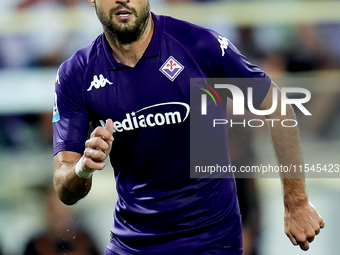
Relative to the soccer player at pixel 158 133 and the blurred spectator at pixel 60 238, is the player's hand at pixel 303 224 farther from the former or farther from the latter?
the blurred spectator at pixel 60 238

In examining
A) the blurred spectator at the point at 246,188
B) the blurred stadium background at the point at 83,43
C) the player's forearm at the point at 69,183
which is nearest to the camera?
the player's forearm at the point at 69,183

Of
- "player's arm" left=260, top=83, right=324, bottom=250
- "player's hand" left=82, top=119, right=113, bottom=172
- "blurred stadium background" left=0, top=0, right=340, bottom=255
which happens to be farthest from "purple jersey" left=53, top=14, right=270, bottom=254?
"blurred stadium background" left=0, top=0, right=340, bottom=255

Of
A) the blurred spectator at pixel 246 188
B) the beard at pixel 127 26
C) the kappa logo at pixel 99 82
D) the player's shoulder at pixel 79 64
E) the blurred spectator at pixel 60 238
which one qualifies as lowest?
the blurred spectator at pixel 60 238

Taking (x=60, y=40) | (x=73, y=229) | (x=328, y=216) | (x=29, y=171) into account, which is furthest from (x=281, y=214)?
(x=60, y=40)

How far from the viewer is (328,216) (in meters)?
4.85

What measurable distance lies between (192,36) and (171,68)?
18 cm

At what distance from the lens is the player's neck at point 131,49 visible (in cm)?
240

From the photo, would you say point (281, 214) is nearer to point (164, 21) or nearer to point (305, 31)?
point (305, 31)

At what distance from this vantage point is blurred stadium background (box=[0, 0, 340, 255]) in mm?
5047

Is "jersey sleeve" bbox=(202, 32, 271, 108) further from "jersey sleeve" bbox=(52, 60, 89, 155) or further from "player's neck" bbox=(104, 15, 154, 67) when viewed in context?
"jersey sleeve" bbox=(52, 60, 89, 155)

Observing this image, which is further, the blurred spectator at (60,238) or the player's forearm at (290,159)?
the blurred spectator at (60,238)

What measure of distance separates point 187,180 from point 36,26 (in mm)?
3792

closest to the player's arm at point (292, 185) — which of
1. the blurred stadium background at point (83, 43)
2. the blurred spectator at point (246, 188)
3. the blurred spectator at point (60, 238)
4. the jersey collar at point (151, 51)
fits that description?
the jersey collar at point (151, 51)

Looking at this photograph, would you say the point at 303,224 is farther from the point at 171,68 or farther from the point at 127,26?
the point at 127,26
